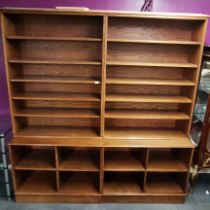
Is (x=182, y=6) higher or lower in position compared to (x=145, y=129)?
higher

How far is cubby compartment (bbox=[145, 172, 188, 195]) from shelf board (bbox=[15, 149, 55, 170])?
114cm

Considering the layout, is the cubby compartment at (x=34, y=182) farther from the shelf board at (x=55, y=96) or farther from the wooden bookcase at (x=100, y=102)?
the shelf board at (x=55, y=96)

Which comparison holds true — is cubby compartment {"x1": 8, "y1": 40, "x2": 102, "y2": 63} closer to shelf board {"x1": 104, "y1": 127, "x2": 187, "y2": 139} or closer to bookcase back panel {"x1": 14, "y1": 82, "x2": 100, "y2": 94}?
bookcase back panel {"x1": 14, "y1": 82, "x2": 100, "y2": 94}

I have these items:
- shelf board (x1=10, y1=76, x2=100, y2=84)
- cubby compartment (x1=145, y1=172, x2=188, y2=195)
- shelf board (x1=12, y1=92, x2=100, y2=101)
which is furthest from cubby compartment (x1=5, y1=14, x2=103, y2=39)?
cubby compartment (x1=145, y1=172, x2=188, y2=195)

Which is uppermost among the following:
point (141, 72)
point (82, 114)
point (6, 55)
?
point (6, 55)

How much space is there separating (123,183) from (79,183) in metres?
0.52

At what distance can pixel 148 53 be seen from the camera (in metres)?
2.33

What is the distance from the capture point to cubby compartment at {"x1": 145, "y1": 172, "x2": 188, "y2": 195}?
7.85 ft

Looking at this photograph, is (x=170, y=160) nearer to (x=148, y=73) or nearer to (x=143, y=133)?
(x=143, y=133)

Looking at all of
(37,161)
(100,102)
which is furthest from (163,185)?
(37,161)

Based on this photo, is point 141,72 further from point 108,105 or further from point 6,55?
point 6,55

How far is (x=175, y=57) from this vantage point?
234 cm

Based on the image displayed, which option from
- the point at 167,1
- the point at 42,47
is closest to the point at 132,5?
the point at 167,1

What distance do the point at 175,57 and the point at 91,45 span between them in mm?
929
